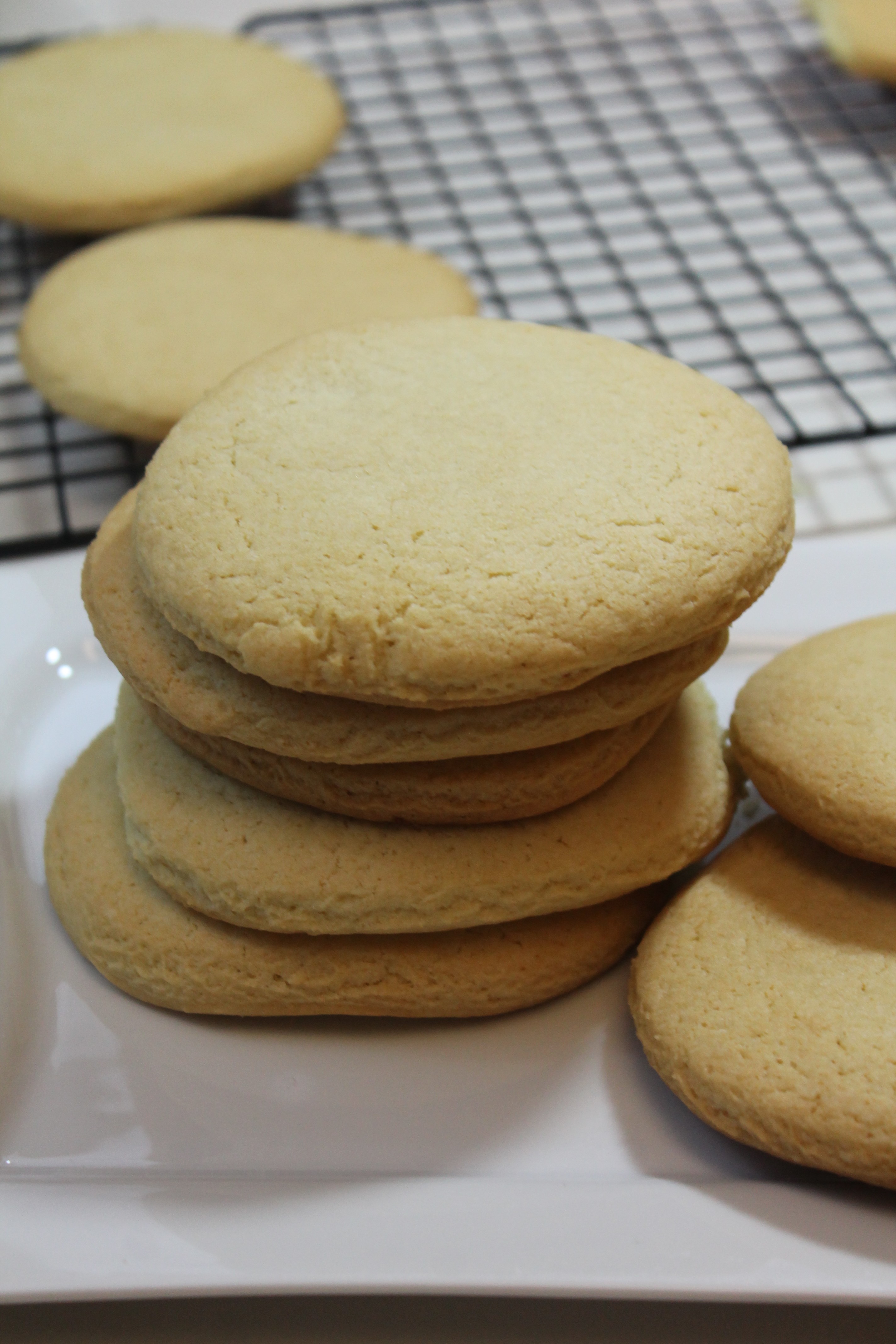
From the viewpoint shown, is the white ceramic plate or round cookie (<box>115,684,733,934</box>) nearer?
the white ceramic plate

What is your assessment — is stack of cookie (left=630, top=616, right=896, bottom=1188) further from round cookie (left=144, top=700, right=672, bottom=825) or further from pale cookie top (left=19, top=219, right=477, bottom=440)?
pale cookie top (left=19, top=219, right=477, bottom=440)

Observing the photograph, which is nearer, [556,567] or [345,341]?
[556,567]

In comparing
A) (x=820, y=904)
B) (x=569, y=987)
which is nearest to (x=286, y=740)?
(x=569, y=987)

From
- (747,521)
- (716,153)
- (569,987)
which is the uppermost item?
(747,521)

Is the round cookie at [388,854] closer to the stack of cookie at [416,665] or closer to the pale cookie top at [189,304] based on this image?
the stack of cookie at [416,665]

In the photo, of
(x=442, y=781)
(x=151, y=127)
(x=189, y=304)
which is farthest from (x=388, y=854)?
(x=151, y=127)

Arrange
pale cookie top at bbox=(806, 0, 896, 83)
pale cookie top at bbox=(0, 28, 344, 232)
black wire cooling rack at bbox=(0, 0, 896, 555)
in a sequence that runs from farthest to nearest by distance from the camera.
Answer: pale cookie top at bbox=(806, 0, 896, 83), pale cookie top at bbox=(0, 28, 344, 232), black wire cooling rack at bbox=(0, 0, 896, 555)

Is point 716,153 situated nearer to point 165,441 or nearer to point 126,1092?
point 165,441

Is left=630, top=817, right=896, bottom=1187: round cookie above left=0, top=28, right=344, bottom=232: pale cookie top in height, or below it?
below

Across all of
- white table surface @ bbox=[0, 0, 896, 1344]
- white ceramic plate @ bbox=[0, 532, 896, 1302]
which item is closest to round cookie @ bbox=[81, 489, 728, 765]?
white ceramic plate @ bbox=[0, 532, 896, 1302]
